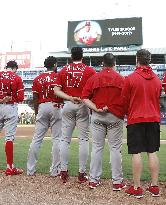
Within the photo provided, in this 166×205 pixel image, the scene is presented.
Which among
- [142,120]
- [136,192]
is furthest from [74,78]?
[136,192]

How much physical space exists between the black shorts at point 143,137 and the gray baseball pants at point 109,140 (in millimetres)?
457

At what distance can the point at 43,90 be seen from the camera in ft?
20.4

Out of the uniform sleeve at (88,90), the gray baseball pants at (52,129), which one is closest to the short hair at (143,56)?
the uniform sleeve at (88,90)

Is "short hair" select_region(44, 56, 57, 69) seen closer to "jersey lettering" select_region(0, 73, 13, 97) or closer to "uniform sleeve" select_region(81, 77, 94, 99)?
"jersey lettering" select_region(0, 73, 13, 97)

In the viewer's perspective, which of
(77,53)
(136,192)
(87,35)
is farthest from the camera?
(87,35)

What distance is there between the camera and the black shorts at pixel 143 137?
471 centimetres

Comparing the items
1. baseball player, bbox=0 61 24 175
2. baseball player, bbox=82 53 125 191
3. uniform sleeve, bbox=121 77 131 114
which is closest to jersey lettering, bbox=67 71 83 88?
baseball player, bbox=82 53 125 191

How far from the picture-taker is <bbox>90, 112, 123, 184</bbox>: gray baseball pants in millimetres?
5152

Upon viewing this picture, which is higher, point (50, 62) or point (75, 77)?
point (50, 62)

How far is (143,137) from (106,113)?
69 cm

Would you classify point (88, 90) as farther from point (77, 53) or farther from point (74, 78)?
point (77, 53)

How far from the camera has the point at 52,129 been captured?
6258 mm

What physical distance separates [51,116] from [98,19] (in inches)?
2183

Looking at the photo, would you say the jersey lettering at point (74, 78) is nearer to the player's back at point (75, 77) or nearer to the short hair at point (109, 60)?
the player's back at point (75, 77)
